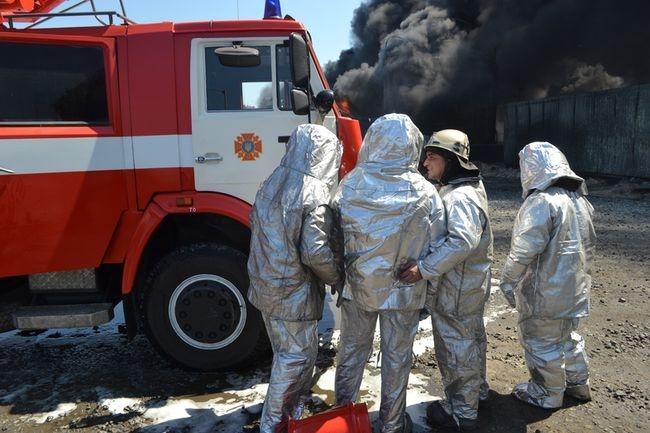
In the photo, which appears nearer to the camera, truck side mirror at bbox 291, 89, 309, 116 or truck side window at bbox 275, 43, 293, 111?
truck side mirror at bbox 291, 89, 309, 116

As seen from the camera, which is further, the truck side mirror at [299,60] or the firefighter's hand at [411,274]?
the truck side mirror at [299,60]

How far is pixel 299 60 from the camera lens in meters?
3.79

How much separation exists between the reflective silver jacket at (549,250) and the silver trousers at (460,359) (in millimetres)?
432

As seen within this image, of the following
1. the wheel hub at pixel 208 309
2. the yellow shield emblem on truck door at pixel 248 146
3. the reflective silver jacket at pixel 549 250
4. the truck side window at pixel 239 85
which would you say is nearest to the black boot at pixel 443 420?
the reflective silver jacket at pixel 549 250

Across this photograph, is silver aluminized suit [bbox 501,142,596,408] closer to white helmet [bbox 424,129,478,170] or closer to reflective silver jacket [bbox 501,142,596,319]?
reflective silver jacket [bbox 501,142,596,319]

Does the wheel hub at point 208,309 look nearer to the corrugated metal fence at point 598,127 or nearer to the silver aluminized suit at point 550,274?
the silver aluminized suit at point 550,274

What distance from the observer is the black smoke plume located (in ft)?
69.1

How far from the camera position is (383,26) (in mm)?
33969

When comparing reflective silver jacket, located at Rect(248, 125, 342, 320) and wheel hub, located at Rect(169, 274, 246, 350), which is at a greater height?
reflective silver jacket, located at Rect(248, 125, 342, 320)

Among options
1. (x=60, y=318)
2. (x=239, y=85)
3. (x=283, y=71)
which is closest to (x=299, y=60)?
(x=283, y=71)

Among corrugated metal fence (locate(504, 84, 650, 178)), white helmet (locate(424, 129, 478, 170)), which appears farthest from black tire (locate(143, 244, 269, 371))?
corrugated metal fence (locate(504, 84, 650, 178))

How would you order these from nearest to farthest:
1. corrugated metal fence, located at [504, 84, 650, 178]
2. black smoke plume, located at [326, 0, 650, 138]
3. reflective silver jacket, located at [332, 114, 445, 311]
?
1. reflective silver jacket, located at [332, 114, 445, 311]
2. corrugated metal fence, located at [504, 84, 650, 178]
3. black smoke plume, located at [326, 0, 650, 138]

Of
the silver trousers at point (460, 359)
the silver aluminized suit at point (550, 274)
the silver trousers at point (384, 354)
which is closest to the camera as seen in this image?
the silver trousers at point (384, 354)

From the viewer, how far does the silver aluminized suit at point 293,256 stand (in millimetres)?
2787
